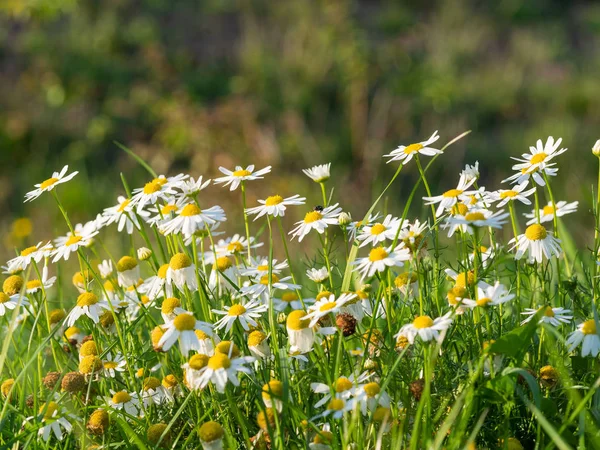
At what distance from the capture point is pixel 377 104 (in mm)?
7699

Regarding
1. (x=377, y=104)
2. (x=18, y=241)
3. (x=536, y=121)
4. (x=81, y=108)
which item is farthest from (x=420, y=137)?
(x=18, y=241)

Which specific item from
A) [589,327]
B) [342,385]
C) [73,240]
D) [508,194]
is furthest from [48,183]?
[589,327]

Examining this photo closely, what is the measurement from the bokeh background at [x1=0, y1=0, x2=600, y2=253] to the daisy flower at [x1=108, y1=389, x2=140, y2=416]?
370cm

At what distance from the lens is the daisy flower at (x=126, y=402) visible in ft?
5.46

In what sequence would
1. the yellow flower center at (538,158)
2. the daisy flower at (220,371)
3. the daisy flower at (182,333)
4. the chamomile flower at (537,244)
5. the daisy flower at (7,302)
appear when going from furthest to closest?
the daisy flower at (7,302), the yellow flower center at (538,158), the chamomile flower at (537,244), the daisy flower at (182,333), the daisy flower at (220,371)

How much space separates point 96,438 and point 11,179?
562cm

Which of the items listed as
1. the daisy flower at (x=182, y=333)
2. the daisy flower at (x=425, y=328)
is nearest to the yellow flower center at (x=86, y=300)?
the daisy flower at (x=182, y=333)

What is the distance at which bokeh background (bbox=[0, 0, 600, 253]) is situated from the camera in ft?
22.4

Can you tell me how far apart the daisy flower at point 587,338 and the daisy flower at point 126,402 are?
3.08 ft

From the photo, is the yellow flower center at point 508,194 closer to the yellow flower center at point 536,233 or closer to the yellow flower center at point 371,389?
the yellow flower center at point 536,233

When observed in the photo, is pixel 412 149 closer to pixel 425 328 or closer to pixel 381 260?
pixel 381 260

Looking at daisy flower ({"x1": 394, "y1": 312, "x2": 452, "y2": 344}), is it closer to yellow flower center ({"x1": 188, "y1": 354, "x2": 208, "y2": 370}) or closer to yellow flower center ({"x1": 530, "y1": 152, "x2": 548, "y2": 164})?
yellow flower center ({"x1": 188, "y1": 354, "x2": 208, "y2": 370})

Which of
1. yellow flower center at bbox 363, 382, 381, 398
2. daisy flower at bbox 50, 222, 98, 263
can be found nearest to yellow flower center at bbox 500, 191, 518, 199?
yellow flower center at bbox 363, 382, 381, 398

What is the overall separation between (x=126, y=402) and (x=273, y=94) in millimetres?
6346
